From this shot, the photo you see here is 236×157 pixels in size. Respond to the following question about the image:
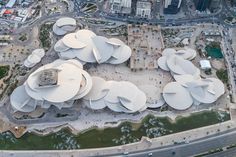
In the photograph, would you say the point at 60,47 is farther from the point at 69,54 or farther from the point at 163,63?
the point at 163,63

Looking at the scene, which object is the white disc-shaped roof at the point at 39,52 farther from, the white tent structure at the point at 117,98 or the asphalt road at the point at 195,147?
the asphalt road at the point at 195,147

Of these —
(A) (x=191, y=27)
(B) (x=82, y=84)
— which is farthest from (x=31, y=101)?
(A) (x=191, y=27)

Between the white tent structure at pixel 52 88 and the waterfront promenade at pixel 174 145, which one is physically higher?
the white tent structure at pixel 52 88

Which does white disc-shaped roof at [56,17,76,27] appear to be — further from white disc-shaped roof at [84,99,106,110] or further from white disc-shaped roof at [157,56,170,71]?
white disc-shaped roof at [84,99,106,110]

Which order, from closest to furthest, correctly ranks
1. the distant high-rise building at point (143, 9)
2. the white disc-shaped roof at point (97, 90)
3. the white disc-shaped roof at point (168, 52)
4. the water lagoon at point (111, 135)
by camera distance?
the water lagoon at point (111, 135)
the white disc-shaped roof at point (97, 90)
the white disc-shaped roof at point (168, 52)
the distant high-rise building at point (143, 9)

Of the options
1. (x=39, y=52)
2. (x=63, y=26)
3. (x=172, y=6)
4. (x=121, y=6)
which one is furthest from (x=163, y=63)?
(x=39, y=52)

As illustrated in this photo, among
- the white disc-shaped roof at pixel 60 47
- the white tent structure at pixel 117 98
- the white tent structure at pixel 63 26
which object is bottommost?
the white tent structure at pixel 117 98

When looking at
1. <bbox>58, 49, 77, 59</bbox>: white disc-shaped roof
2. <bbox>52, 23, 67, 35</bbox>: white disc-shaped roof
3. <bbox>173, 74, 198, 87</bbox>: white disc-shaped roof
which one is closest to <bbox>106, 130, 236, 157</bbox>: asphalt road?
<bbox>173, 74, 198, 87</bbox>: white disc-shaped roof

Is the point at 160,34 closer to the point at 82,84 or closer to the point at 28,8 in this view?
the point at 82,84

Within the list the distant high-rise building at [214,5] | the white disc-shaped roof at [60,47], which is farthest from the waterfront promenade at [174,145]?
the distant high-rise building at [214,5]
